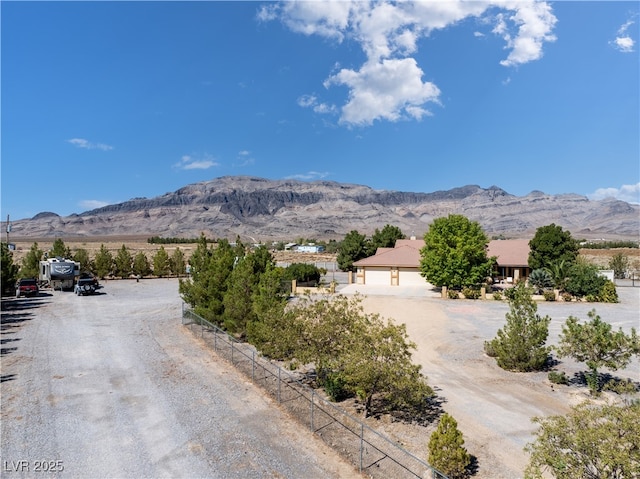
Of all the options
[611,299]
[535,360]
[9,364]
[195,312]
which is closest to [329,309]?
[535,360]

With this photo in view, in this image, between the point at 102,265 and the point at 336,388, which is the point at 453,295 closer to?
the point at 336,388

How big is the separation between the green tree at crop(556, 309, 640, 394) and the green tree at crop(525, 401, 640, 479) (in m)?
9.42

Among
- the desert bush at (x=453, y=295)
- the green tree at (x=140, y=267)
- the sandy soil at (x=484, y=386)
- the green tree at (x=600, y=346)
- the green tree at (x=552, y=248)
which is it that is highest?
the green tree at (x=552, y=248)

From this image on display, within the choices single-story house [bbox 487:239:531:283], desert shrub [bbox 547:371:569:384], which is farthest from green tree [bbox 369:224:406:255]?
desert shrub [bbox 547:371:569:384]

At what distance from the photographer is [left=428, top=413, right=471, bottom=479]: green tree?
980 cm

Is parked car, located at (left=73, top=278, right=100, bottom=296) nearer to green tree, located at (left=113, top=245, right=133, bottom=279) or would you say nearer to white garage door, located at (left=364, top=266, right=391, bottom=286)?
green tree, located at (left=113, top=245, right=133, bottom=279)

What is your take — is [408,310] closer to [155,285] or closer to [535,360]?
[535,360]

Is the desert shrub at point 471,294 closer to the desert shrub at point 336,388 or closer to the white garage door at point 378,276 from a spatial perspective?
the white garage door at point 378,276

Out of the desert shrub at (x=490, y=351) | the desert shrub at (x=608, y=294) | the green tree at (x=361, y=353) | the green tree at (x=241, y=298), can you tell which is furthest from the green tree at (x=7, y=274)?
the desert shrub at (x=608, y=294)

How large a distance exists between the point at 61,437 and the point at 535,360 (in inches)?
736

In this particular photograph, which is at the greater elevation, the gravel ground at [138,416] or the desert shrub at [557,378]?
the gravel ground at [138,416]

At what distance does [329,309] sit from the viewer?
14633 millimetres

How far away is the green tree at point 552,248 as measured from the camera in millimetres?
42438

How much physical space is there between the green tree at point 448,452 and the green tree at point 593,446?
10.2ft
